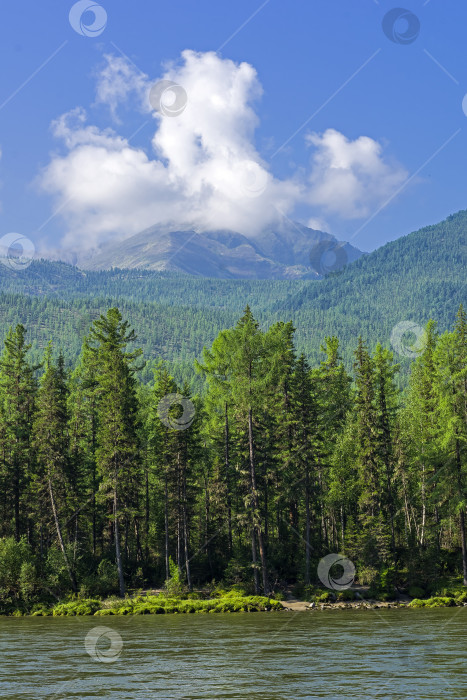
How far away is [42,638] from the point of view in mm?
31562

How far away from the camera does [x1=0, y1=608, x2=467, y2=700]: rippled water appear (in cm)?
1875

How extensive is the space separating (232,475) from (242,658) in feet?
92.5

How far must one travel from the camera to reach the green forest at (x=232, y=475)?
49.1m

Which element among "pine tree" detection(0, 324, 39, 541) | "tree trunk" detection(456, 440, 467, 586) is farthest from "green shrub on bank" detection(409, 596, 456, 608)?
"pine tree" detection(0, 324, 39, 541)

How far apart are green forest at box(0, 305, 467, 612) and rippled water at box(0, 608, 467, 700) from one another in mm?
10696

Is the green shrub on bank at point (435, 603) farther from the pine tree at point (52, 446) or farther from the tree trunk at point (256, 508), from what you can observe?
the pine tree at point (52, 446)

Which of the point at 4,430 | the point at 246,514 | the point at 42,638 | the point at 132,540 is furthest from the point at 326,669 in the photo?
the point at 132,540

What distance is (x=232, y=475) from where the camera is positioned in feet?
172

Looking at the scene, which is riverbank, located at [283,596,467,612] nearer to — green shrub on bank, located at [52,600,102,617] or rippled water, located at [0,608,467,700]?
rippled water, located at [0,608,467,700]

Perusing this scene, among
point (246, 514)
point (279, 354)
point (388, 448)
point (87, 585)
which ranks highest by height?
point (279, 354)

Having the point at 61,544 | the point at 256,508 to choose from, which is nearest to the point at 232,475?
the point at 256,508

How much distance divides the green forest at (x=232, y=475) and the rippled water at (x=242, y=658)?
10.7 metres

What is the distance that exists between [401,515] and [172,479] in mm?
20285

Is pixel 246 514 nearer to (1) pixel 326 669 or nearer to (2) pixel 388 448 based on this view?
(2) pixel 388 448
